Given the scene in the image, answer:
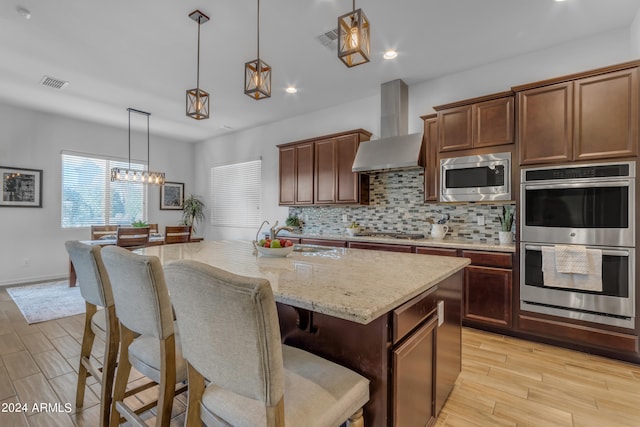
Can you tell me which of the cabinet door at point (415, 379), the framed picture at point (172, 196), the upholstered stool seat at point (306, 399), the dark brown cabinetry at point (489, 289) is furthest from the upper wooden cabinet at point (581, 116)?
the framed picture at point (172, 196)

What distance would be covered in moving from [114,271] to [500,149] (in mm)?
3384

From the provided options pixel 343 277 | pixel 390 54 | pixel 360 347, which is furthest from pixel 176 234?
pixel 360 347

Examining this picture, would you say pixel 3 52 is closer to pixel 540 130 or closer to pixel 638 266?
pixel 540 130

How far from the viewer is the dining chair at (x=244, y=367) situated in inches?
32.3

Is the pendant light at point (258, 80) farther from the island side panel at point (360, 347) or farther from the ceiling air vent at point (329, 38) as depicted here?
the island side panel at point (360, 347)

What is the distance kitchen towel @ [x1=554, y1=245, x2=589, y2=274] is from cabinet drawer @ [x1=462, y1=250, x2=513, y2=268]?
37cm

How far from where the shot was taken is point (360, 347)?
48.4 inches

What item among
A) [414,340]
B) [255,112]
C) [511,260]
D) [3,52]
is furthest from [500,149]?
[3,52]

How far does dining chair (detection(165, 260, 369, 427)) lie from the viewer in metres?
0.82

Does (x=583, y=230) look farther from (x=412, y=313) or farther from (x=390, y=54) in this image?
(x=390, y=54)

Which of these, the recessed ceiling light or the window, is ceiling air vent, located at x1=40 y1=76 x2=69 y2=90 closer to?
the window

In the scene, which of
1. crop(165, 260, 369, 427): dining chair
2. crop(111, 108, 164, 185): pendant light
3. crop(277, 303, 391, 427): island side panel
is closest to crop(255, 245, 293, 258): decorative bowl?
crop(277, 303, 391, 427): island side panel

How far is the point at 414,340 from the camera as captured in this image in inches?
53.2

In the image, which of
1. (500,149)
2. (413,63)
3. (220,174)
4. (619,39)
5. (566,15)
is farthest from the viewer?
(220,174)
